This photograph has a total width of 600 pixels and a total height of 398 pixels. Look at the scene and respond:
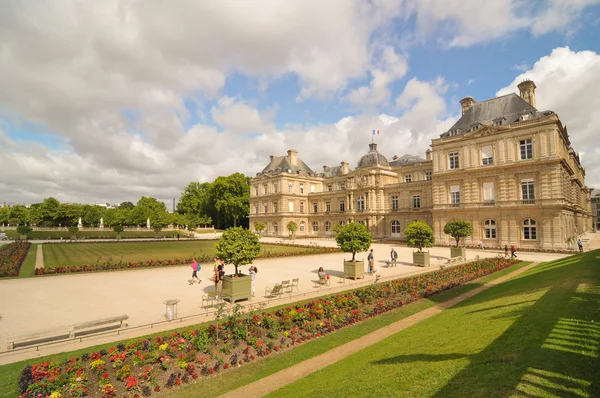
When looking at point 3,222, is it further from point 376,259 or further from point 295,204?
point 376,259

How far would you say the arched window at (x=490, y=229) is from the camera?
120ft

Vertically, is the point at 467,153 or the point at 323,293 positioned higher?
the point at 467,153

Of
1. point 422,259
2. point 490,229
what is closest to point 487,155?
point 490,229

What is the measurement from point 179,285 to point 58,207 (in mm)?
84304

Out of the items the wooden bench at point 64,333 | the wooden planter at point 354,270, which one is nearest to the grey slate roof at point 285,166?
the wooden planter at point 354,270

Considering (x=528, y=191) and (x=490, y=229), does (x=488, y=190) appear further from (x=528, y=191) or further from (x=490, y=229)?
(x=490, y=229)

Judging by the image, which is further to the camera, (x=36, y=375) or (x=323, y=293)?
(x=323, y=293)

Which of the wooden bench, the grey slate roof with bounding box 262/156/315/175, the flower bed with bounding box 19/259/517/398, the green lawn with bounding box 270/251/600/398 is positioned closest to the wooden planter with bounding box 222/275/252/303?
the flower bed with bounding box 19/259/517/398

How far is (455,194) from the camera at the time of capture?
39969 millimetres

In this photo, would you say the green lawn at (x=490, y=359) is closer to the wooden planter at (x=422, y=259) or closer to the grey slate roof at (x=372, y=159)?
the wooden planter at (x=422, y=259)

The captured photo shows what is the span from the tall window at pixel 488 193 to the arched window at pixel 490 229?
226 cm

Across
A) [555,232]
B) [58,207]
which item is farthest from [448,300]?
[58,207]

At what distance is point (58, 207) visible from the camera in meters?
81.4

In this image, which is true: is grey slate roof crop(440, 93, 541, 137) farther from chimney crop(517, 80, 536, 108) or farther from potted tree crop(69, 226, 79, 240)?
potted tree crop(69, 226, 79, 240)
